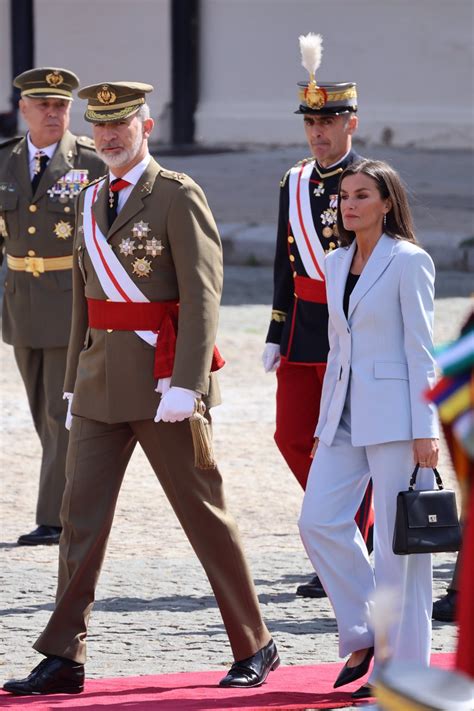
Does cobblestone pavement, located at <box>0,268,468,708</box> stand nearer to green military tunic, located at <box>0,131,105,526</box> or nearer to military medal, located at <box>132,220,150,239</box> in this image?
green military tunic, located at <box>0,131,105,526</box>

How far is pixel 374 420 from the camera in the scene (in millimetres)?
4688

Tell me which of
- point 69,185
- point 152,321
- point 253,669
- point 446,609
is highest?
point 69,185

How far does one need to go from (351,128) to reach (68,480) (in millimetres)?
1857

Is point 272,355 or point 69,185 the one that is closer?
point 272,355

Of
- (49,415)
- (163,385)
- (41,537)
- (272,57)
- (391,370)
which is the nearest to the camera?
(391,370)

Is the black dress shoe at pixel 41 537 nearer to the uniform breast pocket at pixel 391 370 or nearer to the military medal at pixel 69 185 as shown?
the military medal at pixel 69 185

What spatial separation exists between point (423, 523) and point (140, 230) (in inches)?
45.7

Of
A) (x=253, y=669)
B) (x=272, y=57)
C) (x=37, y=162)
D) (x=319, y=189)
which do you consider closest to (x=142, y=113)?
(x=319, y=189)

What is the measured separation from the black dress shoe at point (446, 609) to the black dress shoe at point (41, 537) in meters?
1.74

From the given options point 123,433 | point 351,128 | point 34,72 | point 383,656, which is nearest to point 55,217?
point 34,72

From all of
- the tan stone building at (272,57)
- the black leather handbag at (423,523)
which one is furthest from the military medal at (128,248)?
the tan stone building at (272,57)

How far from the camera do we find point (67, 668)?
4.82 metres

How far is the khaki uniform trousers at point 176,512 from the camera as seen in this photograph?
4832 mm

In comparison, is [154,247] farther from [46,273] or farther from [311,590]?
[46,273]
